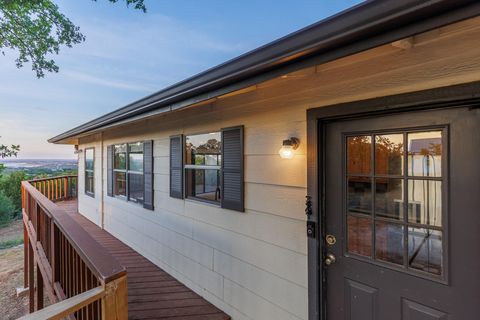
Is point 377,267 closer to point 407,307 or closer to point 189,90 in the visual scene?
point 407,307

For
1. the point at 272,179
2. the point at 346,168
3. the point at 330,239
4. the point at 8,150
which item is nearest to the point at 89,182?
the point at 8,150

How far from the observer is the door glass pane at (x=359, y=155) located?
1.90m

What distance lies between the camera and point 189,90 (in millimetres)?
2453

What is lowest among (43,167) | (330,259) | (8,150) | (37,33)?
(330,259)

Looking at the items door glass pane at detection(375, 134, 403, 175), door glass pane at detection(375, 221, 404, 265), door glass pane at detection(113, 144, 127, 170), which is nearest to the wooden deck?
door glass pane at detection(375, 221, 404, 265)

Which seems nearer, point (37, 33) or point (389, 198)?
point (389, 198)

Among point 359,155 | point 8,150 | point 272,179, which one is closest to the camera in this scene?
point 359,155

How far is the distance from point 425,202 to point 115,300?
1807 mm

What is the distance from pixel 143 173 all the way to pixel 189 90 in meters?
2.94

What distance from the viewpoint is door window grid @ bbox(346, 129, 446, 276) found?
1620 mm

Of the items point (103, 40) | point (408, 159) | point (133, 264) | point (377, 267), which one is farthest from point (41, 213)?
point (103, 40)

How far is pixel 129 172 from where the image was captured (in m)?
5.55

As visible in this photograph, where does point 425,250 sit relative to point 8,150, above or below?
below

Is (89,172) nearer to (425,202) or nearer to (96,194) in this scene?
Answer: (96,194)
